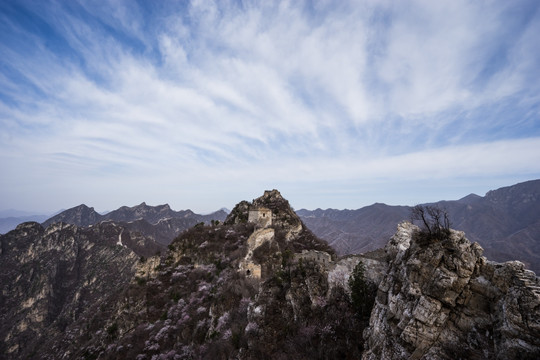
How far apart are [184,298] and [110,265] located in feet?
345

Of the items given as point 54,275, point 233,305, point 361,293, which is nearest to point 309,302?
point 361,293

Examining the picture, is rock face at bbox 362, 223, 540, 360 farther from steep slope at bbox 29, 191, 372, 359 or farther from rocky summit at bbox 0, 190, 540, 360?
steep slope at bbox 29, 191, 372, 359

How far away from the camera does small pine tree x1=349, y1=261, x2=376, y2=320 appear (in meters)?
20.2

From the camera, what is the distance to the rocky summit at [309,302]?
37.2ft

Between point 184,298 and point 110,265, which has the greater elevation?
point 184,298

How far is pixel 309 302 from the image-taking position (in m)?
24.4

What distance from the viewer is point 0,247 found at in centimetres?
14525

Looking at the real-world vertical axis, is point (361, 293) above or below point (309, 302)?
above

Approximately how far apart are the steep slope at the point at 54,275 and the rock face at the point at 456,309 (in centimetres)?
10452

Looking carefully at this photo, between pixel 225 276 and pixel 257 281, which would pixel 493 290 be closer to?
pixel 257 281

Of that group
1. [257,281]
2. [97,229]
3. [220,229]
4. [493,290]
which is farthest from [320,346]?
[97,229]

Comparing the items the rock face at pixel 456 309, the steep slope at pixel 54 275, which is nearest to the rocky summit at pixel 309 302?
the rock face at pixel 456 309

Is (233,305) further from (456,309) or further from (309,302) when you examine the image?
(456,309)

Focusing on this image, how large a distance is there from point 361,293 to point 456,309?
9.41 metres
